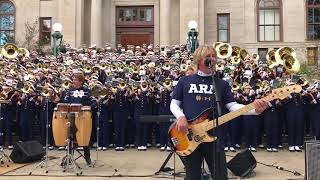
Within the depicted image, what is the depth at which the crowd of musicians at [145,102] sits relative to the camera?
13742mm

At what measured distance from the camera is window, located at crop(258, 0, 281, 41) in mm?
33031

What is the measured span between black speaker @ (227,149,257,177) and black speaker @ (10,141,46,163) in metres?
4.98

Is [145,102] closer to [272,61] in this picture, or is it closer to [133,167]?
[133,167]

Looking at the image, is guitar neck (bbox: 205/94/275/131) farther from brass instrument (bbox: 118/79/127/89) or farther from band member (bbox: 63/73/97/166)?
brass instrument (bbox: 118/79/127/89)

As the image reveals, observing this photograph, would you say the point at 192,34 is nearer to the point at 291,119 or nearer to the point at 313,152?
the point at 291,119

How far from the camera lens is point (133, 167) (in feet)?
36.0

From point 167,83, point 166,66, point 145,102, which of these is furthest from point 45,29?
point 167,83

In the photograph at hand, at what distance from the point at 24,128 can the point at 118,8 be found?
2056 centimetres

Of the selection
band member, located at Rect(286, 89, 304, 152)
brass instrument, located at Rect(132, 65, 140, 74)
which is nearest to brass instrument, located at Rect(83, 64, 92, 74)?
brass instrument, located at Rect(132, 65, 140, 74)

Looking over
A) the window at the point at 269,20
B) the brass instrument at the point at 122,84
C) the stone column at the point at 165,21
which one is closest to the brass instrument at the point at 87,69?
the brass instrument at the point at 122,84

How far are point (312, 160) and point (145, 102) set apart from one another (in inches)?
299

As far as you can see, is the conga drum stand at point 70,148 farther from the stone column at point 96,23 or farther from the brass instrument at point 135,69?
the stone column at point 96,23

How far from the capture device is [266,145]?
46.0ft

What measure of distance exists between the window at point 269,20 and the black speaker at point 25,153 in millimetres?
23854
